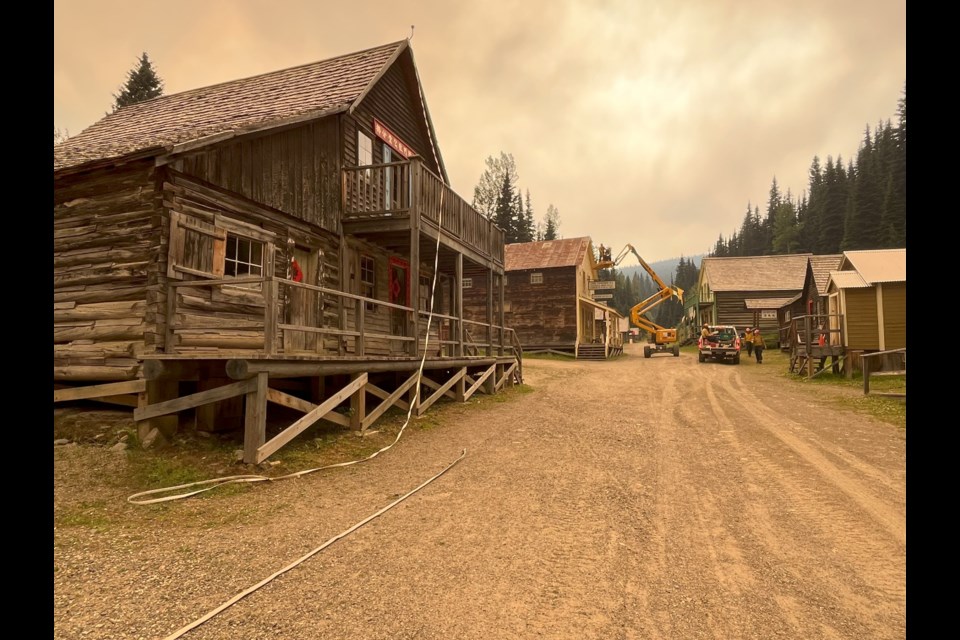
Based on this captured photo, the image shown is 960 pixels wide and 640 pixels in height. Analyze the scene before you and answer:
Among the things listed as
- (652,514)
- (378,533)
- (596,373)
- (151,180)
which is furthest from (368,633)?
(596,373)

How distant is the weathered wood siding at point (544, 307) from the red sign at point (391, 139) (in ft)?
62.9

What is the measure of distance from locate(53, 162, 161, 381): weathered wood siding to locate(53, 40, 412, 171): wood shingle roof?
2111 mm

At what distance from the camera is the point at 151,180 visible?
7734mm

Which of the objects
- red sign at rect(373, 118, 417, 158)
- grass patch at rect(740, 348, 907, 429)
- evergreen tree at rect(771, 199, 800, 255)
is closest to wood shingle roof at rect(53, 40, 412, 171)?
red sign at rect(373, 118, 417, 158)

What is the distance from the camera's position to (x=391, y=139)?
46.2 ft

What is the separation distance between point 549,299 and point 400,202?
77.6 feet

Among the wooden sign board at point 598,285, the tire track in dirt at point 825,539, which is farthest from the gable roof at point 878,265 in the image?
the wooden sign board at point 598,285

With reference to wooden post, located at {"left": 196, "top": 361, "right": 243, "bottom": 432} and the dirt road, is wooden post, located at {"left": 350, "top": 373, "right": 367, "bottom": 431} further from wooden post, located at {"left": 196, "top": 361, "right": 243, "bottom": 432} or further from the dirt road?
wooden post, located at {"left": 196, "top": 361, "right": 243, "bottom": 432}

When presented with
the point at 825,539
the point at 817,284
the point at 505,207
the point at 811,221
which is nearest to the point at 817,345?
the point at 817,284

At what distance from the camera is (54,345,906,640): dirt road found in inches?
116

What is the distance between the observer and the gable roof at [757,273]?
42500 mm

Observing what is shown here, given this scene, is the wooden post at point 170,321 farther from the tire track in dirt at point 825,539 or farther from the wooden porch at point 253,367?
the tire track in dirt at point 825,539

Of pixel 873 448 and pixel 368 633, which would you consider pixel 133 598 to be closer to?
pixel 368 633
